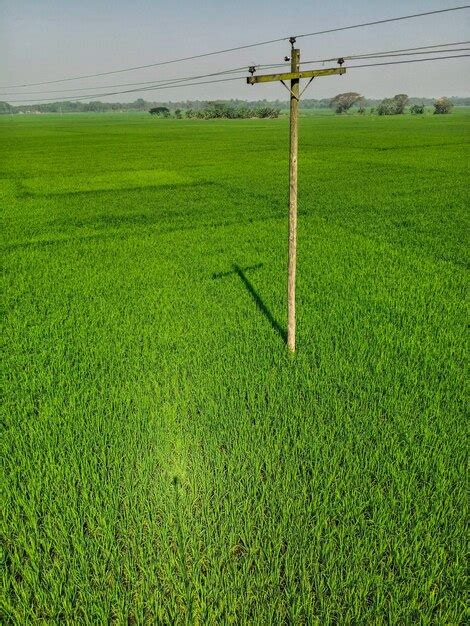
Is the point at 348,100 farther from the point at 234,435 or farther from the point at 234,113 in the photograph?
the point at 234,435

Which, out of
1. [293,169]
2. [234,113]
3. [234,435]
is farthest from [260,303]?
[234,113]

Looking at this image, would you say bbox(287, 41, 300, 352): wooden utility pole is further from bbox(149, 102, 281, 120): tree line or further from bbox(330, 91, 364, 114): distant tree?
bbox(330, 91, 364, 114): distant tree

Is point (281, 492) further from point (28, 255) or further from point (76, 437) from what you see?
point (28, 255)

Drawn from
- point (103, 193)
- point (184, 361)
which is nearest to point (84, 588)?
point (184, 361)

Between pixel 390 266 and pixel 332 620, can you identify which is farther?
pixel 390 266

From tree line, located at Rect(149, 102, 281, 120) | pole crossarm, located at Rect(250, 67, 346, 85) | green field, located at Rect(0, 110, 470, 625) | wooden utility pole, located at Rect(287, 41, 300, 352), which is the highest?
tree line, located at Rect(149, 102, 281, 120)

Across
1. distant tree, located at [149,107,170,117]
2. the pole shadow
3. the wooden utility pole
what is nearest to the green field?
the pole shadow
